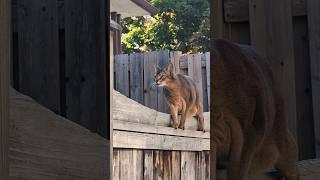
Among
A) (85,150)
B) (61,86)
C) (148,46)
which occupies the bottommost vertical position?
(85,150)

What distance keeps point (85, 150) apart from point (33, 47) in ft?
0.72

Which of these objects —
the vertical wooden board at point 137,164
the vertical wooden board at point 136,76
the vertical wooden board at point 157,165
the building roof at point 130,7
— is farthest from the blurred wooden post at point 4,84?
the vertical wooden board at point 136,76

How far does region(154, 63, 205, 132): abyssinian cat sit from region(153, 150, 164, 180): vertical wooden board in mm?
311

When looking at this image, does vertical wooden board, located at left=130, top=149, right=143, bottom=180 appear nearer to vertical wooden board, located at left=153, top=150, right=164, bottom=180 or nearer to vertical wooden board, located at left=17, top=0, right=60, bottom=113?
vertical wooden board, located at left=153, top=150, right=164, bottom=180

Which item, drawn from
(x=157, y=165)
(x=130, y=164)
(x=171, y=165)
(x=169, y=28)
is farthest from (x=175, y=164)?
(x=169, y=28)

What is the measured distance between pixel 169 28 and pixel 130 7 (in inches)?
64.0

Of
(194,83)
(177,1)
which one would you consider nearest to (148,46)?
(177,1)

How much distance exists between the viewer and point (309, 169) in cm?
92

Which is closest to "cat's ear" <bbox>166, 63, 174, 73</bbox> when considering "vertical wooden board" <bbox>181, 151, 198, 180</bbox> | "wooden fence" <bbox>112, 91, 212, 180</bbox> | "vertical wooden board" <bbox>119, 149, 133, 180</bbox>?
"wooden fence" <bbox>112, 91, 212, 180</bbox>

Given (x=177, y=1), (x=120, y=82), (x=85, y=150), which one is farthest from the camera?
(x=177, y=1)

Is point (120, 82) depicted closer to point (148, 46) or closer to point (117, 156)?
point (117, 156)

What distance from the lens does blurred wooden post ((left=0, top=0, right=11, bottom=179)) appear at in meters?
0.58

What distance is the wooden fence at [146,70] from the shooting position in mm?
2643

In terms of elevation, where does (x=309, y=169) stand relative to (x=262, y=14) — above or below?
below
